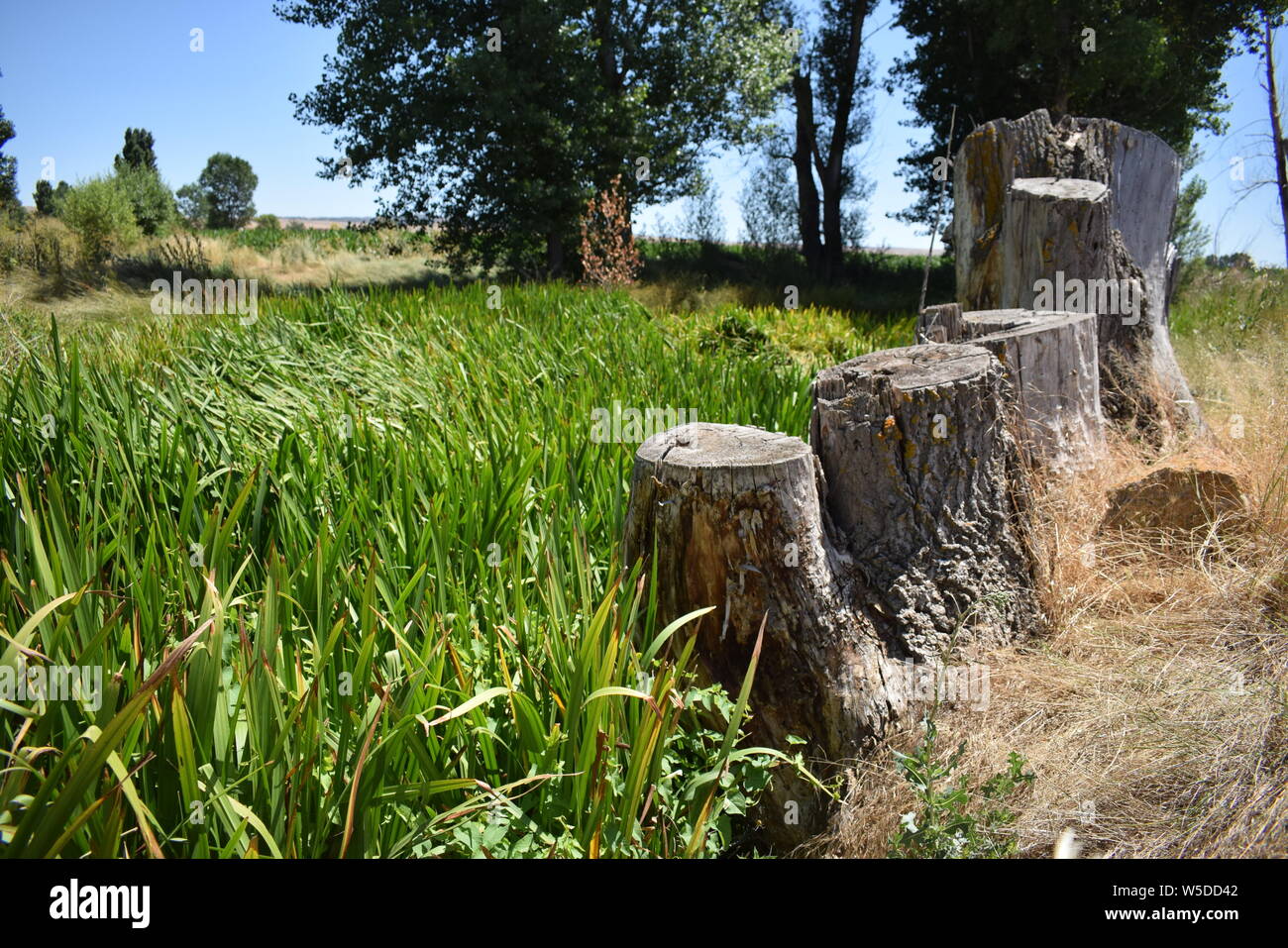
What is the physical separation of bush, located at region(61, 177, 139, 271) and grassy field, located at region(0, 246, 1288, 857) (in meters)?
16.8

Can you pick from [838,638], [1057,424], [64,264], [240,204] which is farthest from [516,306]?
[240,204]

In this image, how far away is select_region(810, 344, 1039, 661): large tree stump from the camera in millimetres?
2674

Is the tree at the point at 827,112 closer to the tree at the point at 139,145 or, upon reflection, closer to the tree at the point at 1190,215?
the tree at the point at 1190,215

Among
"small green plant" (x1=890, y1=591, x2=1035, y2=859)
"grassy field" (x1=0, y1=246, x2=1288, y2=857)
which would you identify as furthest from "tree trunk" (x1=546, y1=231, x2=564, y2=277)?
"small green plant" (x1=890, y1=591, x2=1035, y2=859)

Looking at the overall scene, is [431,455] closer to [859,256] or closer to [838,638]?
[838,638]

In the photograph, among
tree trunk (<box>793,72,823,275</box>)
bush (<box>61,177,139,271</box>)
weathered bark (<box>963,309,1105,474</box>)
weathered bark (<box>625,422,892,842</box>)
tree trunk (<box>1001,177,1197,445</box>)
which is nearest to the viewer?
weathered bark (<box>625,422,892,842</box>)

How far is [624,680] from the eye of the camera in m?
2.09

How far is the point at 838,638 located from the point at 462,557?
1.16 meters

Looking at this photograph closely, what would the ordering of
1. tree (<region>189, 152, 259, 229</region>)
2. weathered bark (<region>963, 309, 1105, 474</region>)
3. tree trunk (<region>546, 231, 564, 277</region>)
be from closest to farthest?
weathered bark (<region>963, 309, 1105, 474</region>)
tree trunk (<region>546, 231, 564, 277</region>)
tree (<region>189, 152, 259, 229</region>)

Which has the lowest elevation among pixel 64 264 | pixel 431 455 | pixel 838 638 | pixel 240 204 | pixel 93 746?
pixel 838 638

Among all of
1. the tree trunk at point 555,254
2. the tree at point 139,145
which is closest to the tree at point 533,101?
the tree trunk at point 555,254

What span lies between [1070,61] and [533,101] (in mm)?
9861

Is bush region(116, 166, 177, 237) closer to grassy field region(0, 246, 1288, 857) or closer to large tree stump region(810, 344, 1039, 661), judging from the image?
grassy field region(0, 246, 1288, 857)

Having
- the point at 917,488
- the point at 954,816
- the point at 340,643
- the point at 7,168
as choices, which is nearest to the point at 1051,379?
the point at 917,488
